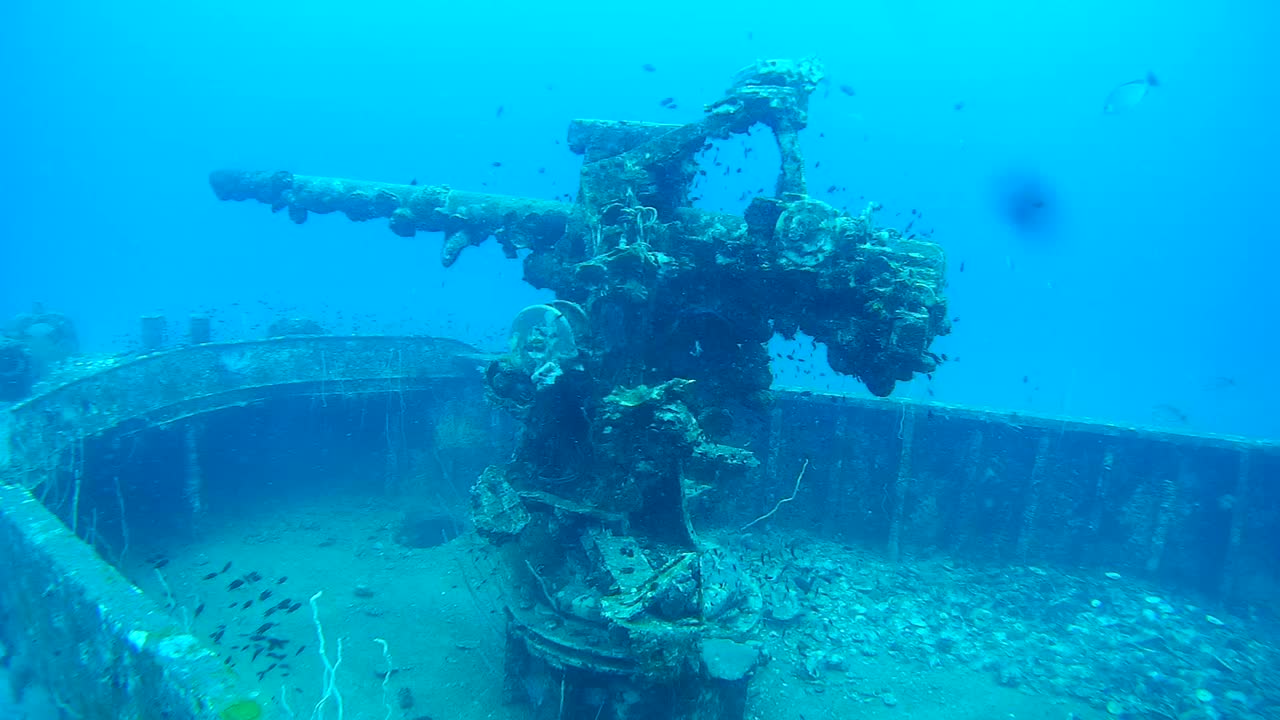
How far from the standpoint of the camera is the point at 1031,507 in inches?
412

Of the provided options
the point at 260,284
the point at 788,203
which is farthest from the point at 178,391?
the point at 260,284

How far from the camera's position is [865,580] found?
10.0 meters

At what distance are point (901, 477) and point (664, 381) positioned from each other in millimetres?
5406

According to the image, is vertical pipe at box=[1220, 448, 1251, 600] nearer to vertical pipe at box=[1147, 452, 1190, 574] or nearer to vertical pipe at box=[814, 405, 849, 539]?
vertical pipe at box=[1147, 452, 1190, 574]

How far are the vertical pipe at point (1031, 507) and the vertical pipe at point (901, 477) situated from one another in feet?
6.14

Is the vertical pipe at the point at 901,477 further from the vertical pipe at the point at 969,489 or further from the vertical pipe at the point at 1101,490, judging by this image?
the vertical pipe at the point at 1101,490

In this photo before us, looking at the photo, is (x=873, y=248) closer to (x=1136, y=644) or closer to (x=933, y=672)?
(x=933, y=672)

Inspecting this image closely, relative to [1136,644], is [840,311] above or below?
above

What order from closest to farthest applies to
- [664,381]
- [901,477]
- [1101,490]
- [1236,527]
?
[664,381] < [1236,527] < [1101,490] < [901,477]

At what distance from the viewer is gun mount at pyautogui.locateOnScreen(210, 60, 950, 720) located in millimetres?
5824

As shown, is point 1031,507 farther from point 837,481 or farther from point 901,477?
point 837,481

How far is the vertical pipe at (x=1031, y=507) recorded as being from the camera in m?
10.4

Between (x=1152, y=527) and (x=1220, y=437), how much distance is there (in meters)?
1.70

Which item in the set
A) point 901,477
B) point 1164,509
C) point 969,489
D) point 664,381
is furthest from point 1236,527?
point 664,381
